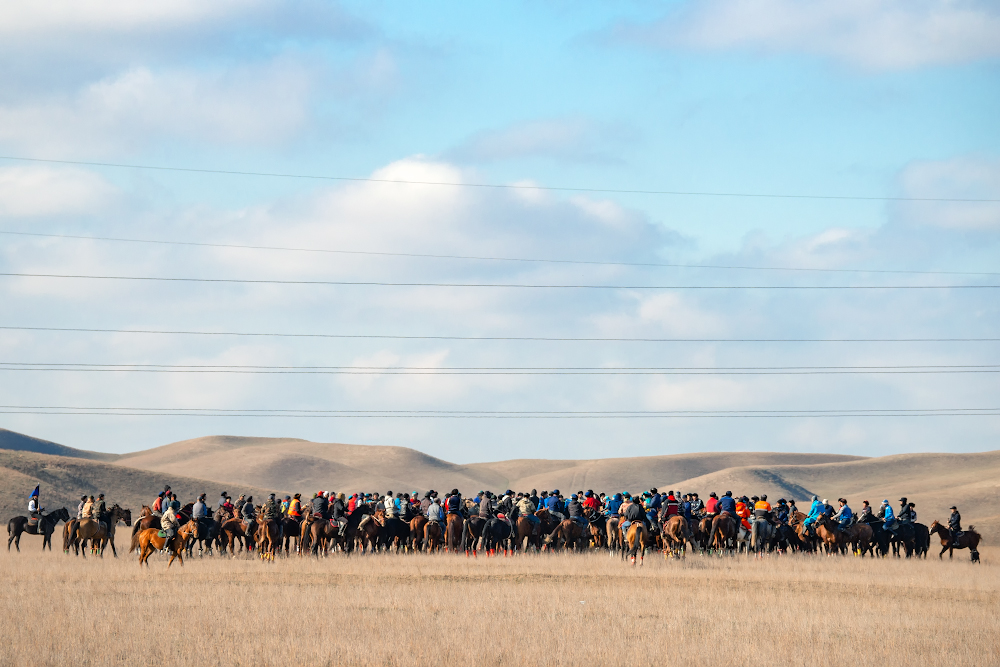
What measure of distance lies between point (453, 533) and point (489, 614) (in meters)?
15.0

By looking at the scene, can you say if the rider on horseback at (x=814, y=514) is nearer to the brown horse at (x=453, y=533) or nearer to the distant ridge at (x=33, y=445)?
the brown horse at (x=453, y=533)

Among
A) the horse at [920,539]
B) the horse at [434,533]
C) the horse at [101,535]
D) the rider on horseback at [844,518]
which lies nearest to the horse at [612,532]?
the horse at [434,533]

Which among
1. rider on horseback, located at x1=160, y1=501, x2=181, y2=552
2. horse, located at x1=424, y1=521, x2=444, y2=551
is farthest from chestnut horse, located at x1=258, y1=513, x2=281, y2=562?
horse, located at x1=424, y1=521, x2=444, y2=551

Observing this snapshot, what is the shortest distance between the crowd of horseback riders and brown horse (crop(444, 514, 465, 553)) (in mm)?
31

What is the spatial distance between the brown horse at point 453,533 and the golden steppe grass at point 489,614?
4.22m

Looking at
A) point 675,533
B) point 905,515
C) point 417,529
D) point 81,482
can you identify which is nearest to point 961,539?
point 905,515

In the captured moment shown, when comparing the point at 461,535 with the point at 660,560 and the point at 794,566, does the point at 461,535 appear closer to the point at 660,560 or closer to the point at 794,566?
the point at 660,560

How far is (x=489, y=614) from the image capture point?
16484 millimetres

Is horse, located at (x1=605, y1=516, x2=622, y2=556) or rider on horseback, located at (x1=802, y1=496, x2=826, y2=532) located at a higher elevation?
rider on horseback, located at (x1=802, y1=496, x2=826, y2=532)

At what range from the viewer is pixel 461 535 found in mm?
31578

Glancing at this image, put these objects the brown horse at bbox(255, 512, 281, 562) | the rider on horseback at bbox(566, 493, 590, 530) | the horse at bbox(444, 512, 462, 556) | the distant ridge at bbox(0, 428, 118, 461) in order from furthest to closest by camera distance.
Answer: the distant ridge at bbox(0, 428, 118, 461)
the rider on horseback at bbox(566, 493, 590, 530)
the horse at bbox(444, 512, 462, 556)
the brown horse at bbox(255, 512, 281, 562)

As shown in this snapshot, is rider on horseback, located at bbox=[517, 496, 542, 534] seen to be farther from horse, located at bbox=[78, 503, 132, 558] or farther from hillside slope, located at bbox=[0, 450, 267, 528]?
hillside slope, located at bbox=[0, 450, 267, 528]

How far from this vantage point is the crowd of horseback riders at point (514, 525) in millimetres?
28547

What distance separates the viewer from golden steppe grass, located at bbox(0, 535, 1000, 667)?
12.8m
